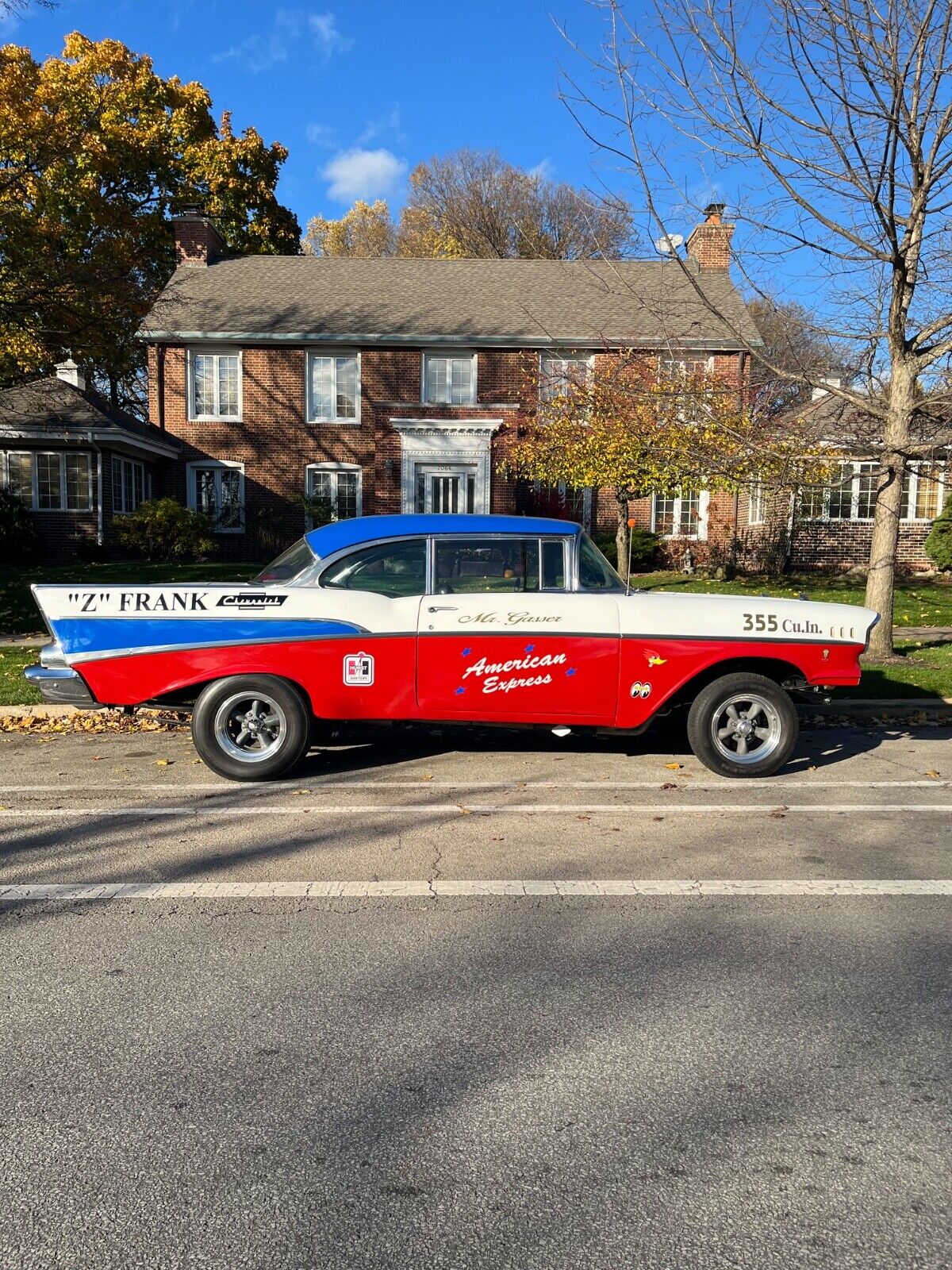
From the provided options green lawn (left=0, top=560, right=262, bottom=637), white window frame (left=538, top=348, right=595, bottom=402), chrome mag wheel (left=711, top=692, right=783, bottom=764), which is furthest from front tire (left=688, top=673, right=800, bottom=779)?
white window frame (left=538, top=348, right=595, bottom=402)

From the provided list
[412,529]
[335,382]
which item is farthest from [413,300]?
[412,529]

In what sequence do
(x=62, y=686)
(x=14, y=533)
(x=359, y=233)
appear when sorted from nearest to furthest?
(x=62, y=686)
(x=14, y=533)
(x=359, y=233)

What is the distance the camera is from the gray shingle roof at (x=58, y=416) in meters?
23.2

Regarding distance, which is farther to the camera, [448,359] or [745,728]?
[448,359]

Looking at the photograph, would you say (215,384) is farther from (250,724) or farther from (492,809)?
(492,809)

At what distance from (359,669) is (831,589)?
15613 mm

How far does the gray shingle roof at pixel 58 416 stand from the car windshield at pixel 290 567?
17726 mm

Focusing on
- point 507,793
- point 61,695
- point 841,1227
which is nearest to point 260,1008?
point 841,1227

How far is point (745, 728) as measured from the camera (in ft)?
22.8

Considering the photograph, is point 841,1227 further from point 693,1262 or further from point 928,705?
point 928,705

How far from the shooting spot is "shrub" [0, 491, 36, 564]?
23.1 meters

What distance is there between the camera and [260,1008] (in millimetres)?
3453

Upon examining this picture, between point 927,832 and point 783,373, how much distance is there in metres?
5.75

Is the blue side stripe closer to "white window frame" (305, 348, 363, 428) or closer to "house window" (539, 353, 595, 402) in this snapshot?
"house window" (539, 353, 595, 402)
